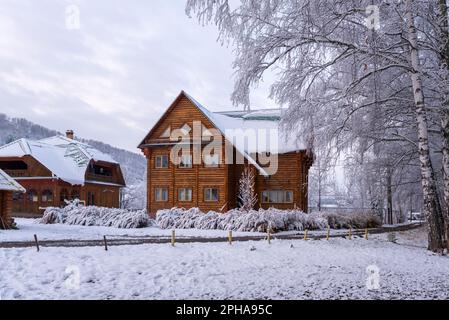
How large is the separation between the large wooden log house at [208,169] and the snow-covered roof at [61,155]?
11.9 meters

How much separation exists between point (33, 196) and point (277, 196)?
24713 millimetres

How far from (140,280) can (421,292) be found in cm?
660

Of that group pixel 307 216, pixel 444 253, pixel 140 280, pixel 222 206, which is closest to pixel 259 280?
pixel 140 280

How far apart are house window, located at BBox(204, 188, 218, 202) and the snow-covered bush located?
722 centimetres

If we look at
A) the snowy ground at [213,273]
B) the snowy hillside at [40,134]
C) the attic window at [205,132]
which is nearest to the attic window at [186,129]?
the attic window at [205,132]

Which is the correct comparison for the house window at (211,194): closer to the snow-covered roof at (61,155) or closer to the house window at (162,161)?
the house window at (162,161)

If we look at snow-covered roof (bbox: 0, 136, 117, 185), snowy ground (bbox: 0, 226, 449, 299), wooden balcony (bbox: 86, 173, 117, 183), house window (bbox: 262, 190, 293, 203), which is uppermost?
snow-covered roof (bbox: 0, 136, 117, 185)

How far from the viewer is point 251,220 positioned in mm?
24594

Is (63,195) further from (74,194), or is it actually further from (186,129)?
(186,129)

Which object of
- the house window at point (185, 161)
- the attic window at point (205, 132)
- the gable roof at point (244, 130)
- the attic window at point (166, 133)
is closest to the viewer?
the attic window at point (205, 132)

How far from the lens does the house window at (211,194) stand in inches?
1355

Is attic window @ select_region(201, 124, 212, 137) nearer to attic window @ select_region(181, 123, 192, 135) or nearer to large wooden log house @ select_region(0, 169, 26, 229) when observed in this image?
attic window @ select_region(181, 123, 192, 135)

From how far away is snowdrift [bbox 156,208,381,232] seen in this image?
964 inches

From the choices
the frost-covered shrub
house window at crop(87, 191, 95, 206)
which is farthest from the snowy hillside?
the frost-covered shrub
